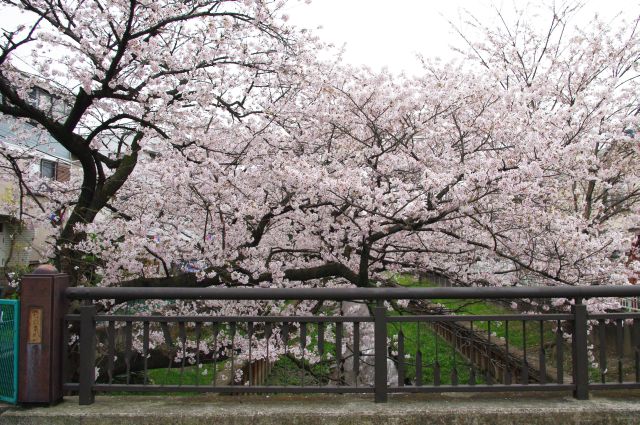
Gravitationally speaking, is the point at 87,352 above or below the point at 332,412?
above

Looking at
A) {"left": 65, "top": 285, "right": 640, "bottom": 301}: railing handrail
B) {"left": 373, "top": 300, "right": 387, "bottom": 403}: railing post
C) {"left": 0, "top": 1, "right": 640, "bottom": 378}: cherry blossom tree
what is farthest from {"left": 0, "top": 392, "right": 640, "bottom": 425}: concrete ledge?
{"left": 0, "top": 1, "right": 640, "bottom": 378}: cherry blossom tree

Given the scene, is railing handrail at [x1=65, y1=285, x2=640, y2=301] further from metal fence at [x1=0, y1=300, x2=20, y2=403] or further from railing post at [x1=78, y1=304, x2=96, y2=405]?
metal fence at [x1=0, y1=300, x2=20, y2=403]

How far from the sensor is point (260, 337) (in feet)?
28.4

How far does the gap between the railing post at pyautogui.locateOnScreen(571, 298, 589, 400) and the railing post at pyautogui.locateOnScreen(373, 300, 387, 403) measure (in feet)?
4.66

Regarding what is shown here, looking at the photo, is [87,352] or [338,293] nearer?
→ [87,352]

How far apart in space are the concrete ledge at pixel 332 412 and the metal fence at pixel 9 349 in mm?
159

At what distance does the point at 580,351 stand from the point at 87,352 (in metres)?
3.58

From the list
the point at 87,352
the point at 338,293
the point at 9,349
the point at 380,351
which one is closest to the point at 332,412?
the point at 380,351

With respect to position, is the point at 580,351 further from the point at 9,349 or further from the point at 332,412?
the point at 9,349

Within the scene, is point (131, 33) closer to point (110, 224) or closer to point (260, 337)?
point (110, 224)

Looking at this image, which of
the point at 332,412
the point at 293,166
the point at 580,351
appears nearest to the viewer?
the point at 332,412

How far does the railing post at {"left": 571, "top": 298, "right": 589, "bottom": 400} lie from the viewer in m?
3.85

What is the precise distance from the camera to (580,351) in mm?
3861

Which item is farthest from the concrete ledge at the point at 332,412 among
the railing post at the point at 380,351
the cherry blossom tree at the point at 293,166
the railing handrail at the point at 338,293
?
the cherry blossom tree at the point at 293,166
